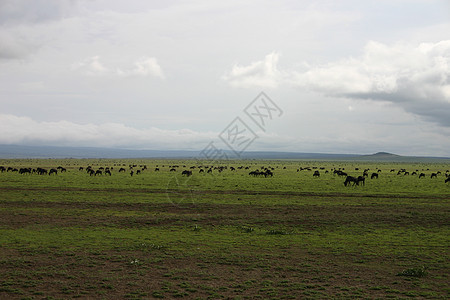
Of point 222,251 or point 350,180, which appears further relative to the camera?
point 350,180

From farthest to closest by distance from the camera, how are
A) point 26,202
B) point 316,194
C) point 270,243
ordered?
point 316,194 → point 26,202 → point 270,243

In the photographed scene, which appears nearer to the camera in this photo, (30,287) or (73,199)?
(30,287)

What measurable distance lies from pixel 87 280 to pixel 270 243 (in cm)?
739

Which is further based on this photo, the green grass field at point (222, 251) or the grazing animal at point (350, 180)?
the grazing animal at point (350, 180)

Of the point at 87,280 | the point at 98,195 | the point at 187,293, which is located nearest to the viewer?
the point at 187,293

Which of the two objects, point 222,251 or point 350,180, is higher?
point 350,180

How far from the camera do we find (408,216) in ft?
73.8

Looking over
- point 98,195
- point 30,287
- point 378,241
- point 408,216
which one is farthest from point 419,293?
point 98,195

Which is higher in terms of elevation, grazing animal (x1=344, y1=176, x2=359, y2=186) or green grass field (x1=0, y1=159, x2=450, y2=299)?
grazing animal (x1=344, y1=176, x2=359, y2=186)

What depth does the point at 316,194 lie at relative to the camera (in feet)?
112

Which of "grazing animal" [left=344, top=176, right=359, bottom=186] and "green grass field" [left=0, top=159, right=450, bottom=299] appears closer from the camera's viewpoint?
"green grass field" [left=0, top=159, right=450, bottom=299]

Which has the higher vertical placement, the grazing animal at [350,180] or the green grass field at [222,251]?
the grazing animal at [350,180]

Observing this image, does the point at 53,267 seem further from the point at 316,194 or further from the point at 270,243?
the point at 316,194

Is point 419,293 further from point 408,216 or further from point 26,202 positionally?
point 26,202
